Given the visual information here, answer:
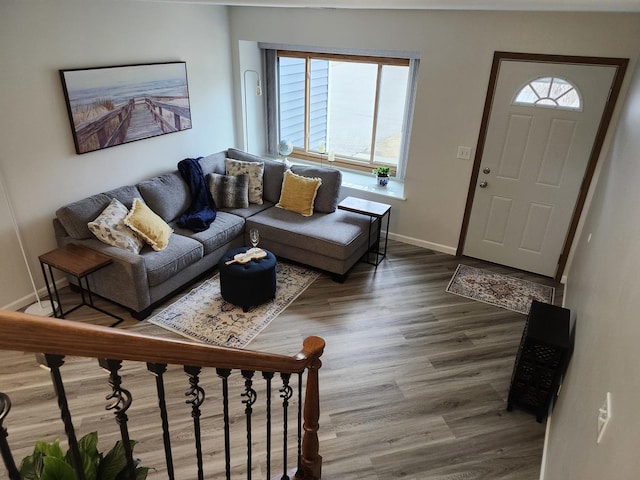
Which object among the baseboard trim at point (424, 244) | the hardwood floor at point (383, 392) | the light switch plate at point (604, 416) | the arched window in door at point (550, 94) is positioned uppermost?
the arched window in door at point (550, 94)

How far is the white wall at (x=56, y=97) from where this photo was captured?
338 centimetres

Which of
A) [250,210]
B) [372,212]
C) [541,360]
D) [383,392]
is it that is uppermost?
[372,212]

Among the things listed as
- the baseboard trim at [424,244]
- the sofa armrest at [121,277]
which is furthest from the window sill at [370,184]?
the sofa armrest at [121,277]

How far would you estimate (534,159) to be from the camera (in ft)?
13.8

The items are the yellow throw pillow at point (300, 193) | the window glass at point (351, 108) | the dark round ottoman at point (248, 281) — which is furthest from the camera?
the window glass at point (351, 108)

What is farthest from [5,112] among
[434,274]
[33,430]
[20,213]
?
[434,274]

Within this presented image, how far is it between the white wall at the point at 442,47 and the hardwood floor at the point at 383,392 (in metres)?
1.11

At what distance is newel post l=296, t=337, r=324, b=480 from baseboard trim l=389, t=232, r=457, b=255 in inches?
130

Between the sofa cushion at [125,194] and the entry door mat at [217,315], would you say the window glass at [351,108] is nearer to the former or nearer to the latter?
the entry door mat at [217,315]

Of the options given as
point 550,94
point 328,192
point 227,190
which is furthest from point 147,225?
point 550,94

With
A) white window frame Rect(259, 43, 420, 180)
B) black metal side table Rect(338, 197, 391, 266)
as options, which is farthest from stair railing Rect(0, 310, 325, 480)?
white window frame Rect(259, 43, 420, 180)

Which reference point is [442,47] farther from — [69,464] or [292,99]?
[69,464]

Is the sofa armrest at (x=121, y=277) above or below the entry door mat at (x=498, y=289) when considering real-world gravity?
above

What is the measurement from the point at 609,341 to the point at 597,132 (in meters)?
2.75
